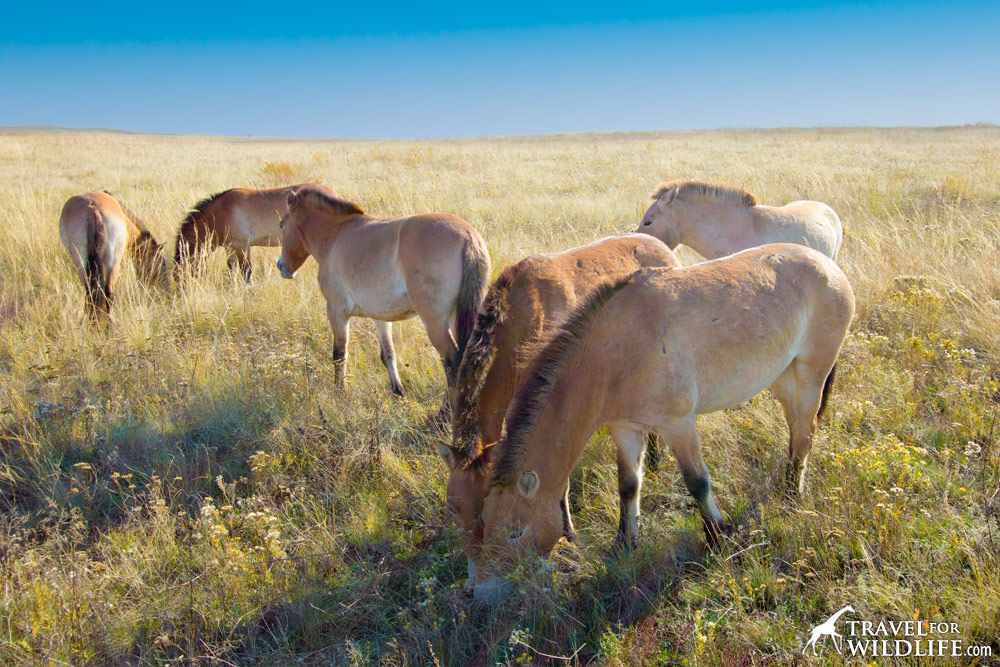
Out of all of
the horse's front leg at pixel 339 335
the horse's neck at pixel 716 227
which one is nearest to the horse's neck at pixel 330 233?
the horse's front leg at pixel 339 335

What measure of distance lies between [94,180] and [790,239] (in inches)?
783

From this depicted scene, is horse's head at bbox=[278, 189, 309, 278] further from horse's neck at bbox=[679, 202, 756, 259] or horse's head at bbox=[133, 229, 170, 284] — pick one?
horse's neck at bbox=[679, 202, 756, 259]

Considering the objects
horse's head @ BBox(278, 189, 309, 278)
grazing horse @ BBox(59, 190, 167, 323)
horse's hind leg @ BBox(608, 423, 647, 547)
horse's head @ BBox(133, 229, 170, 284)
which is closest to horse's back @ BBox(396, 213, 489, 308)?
horse's head @ BBox(278, 189, 309, 278)

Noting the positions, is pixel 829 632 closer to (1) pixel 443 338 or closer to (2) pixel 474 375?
(2) pixel 474 375

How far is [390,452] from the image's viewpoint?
172 inches

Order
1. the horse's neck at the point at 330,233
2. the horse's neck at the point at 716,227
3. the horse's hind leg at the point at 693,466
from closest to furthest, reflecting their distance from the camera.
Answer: the horse's hind leg at the point at 693,466 → the horse's neck at the point at 330,233 → the horse's neck at the point at 716,227

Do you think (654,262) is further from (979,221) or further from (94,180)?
(94,180)

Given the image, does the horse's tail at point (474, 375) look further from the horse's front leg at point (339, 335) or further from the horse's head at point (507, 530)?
the horse's front leg at point (339, 335)

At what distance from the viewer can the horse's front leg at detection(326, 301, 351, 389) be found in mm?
5746

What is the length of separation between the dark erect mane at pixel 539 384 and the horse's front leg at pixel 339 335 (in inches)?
128

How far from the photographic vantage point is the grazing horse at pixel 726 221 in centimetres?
609

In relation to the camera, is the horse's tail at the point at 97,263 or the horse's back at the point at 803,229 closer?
the horse's back at the point at 803,229

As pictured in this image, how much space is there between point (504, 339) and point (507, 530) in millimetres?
1264

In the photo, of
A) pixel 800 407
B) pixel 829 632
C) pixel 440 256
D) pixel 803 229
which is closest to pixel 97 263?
pixel 440 256
